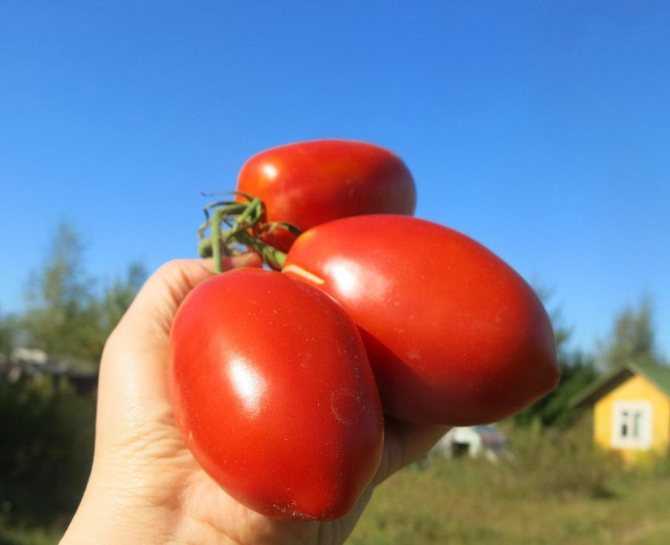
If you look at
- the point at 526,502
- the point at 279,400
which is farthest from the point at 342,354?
the point at 526,502

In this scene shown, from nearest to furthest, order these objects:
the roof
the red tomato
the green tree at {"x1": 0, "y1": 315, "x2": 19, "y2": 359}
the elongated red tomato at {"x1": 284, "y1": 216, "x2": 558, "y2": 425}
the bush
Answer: the elongated red tomato at {"x1": 284, "y1": 216, "x2": 558, "y2": 425}
the red tomato
the bush
the roof
the green tree at {"x1": 0, "y1": 315, "x2": 19, "y2": 359}

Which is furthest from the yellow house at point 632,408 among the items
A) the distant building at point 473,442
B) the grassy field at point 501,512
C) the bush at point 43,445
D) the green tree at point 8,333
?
the green tree at point 8,333

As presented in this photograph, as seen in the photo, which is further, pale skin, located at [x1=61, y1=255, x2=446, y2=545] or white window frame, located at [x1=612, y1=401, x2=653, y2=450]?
white window frame, located at [x1=612, y1=401, x2=653, y2=450]

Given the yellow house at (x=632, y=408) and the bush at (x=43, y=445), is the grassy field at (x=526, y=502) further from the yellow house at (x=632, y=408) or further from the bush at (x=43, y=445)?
the bush at (x=43, y=445)

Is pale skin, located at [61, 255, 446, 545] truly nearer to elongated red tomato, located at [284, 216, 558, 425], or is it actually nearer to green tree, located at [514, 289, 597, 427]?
elongated red tomato, located at [284, 216, 558, 425]

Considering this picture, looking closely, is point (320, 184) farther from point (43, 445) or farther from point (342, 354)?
point (43, 445)

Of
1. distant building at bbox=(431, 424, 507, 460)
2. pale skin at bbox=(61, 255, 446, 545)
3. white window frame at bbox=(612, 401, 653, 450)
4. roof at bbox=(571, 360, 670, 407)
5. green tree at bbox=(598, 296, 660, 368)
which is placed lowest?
green tree at bbox=(598, 296, 660, 368)

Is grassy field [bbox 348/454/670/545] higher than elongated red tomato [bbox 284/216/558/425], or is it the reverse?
elongated red tomato [bbox 284/216/558/425]

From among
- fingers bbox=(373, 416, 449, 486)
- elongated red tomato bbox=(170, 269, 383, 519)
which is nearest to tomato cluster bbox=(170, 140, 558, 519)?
elongated red tomato bbox=(170, 269, 383, 519)

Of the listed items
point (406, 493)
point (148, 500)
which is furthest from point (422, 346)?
point (406, 493)
